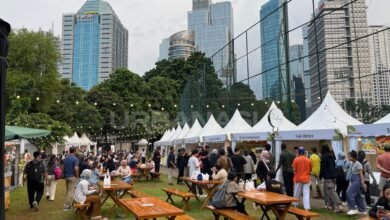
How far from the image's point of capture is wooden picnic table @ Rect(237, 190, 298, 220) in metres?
5.90

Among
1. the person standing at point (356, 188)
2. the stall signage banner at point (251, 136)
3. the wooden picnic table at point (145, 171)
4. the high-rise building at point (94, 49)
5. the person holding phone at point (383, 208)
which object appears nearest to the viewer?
the person holding phone at point (383, 208)

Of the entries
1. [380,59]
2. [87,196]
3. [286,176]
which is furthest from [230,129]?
[87,196]

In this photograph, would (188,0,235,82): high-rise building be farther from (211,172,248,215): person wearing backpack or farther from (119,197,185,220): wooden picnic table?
(119,197,185,220): wooden picnic table

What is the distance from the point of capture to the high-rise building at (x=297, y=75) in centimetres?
1900

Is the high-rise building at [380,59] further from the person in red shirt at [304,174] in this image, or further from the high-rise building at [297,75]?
the person in red shirt at [304,174]

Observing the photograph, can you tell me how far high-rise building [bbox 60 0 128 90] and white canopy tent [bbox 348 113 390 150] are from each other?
7189 centimetres

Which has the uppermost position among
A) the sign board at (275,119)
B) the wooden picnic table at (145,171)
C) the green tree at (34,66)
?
the green tree at (34,66)

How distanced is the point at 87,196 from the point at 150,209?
2667 mm

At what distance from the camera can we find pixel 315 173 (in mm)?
9961

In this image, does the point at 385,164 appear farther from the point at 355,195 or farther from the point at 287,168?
the point at 287,168

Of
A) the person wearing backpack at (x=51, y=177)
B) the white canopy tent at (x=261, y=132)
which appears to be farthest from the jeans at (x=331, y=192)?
the person wearing backpack at (x=51, y=177)

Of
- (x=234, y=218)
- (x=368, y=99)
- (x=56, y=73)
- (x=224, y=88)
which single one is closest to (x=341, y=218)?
(x=234, y=218)

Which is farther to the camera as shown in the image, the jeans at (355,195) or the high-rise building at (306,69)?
the high-rise building at (306,69)

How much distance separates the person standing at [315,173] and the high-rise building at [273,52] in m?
9.72
